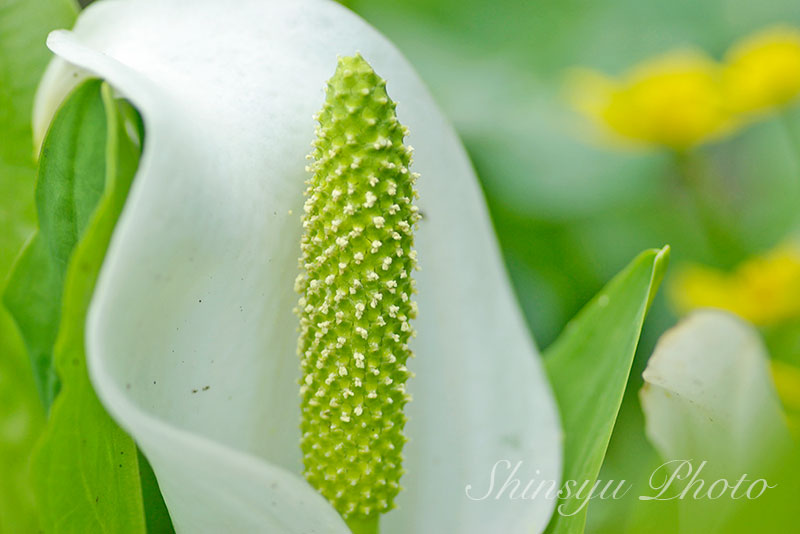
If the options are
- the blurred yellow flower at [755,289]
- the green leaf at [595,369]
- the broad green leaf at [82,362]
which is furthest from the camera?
the blurred yellow flower at [755,289]

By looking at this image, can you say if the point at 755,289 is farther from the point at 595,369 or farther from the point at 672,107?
the point at 595,369

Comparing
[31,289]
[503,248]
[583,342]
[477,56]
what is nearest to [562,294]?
[503,248]

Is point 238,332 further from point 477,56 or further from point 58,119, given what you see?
point 477,56

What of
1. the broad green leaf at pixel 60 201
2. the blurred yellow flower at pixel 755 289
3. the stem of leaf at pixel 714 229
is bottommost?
the blurred yellow flower at pixel 755 289

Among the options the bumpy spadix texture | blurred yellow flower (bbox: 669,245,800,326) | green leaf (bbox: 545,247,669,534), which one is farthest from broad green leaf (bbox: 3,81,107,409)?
blurred yellow flower (bbox: 669,245,800,326)

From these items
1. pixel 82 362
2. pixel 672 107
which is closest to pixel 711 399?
pixel 82 362

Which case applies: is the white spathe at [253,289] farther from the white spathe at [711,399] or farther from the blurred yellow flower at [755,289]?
the blurred yellow flower at [755,289]

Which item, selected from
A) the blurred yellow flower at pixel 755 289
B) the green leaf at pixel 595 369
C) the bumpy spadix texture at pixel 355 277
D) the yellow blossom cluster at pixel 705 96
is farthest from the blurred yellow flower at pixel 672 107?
Answer: the bumpy spadix texture at pixel 355 277

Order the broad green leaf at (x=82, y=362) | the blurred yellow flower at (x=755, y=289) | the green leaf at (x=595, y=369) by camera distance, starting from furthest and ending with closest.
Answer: the blurred yellow flower at (x=755, y=289) < the green leaf at (x=595, y=369) < the broad green leaf at (x=82, y=362)
